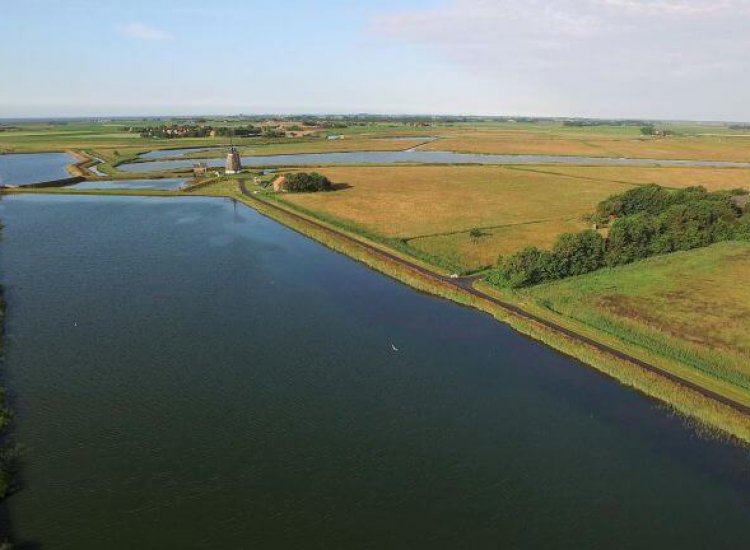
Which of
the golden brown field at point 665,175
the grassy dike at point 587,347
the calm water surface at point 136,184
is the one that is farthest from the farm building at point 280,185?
the golden brown field at point 665,175

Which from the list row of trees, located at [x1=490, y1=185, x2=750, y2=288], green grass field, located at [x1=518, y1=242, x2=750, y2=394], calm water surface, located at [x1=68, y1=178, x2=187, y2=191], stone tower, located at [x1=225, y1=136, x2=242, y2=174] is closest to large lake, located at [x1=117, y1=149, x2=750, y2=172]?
stone tower, located at [x1=225, y1=136, x2=242, y2=174]

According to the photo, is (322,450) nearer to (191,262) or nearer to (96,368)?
(96,368)

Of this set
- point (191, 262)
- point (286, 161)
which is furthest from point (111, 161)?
point (191, 262)

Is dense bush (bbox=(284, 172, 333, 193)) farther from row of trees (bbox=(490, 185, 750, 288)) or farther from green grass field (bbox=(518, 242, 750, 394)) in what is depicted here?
green grass field (bbox=(518, 242, 750, 394))

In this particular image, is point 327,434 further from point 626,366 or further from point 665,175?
point 665,175

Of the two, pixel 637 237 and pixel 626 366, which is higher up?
pixel 637 237

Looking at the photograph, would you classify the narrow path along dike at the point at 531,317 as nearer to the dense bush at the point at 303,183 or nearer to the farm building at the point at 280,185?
the dense bush at the point at 303,183

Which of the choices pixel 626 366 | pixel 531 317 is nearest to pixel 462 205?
pixel 531 317

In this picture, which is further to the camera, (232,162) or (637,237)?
(232,162)
